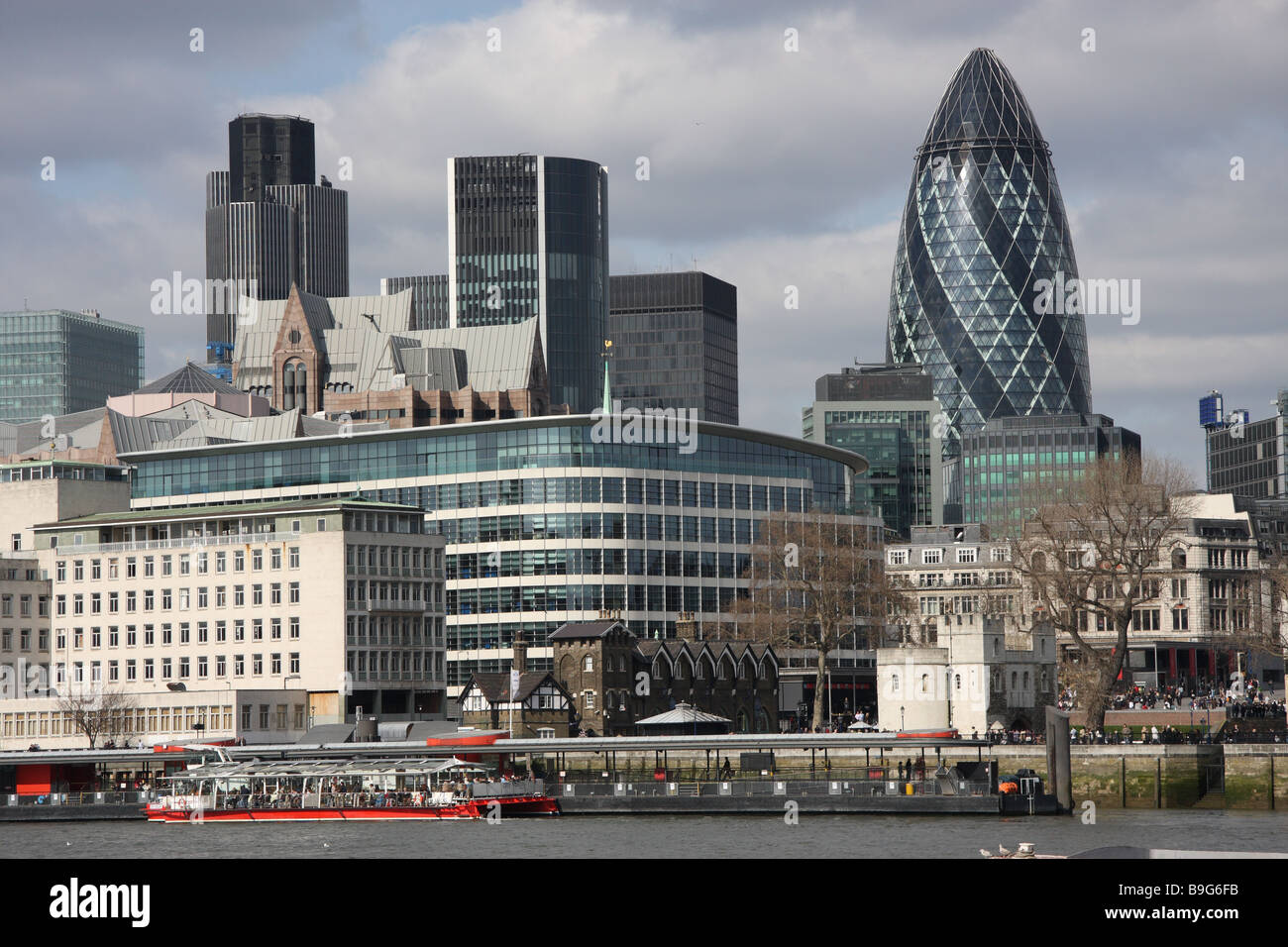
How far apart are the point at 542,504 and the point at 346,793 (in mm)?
64578

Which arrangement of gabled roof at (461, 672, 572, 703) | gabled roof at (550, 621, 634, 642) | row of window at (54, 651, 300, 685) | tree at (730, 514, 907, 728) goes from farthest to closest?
tree at (730, 514, 907, 728)
row of window at (54, 651, 300, 685)
gabled roof at (550, 621, 634, 642)
gabled roof at (461, 672, 572, 703)

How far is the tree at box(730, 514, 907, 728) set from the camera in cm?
14588

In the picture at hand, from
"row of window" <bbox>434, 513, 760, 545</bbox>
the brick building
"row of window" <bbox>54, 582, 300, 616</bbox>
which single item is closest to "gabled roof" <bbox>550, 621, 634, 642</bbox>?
the brick building

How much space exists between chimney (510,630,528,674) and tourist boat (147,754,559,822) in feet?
104

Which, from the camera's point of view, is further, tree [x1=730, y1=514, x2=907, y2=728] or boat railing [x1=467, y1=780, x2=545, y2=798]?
tree [x1=730, y1=514, x2=907, y2=728]

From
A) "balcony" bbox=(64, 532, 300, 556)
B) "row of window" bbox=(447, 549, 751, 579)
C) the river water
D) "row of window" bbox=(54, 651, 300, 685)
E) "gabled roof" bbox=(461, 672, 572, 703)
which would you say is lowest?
the river water

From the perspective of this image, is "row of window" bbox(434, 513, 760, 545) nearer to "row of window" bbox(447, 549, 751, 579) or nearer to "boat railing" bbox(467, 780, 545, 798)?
"row of window" bbox(447, 549, 751, 579)

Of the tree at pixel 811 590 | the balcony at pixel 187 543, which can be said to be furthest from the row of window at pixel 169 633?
the tree at pixel 811 590

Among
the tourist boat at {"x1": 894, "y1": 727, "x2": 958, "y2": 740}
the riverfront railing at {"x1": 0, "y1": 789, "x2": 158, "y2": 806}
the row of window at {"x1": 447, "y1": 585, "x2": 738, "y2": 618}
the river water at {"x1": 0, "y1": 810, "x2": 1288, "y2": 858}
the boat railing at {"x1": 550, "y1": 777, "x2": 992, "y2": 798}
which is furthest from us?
the row of window at {"x1": 447, "y1": 585, "x2": 738, "y2": 618}

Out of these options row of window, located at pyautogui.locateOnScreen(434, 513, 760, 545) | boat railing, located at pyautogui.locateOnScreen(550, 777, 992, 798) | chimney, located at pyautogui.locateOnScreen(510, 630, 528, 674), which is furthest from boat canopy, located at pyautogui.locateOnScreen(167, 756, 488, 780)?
row of window, located at pyautogui.locateOnScreen(434, 513, 760, 545)

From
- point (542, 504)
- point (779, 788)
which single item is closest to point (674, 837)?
point (779, 788)

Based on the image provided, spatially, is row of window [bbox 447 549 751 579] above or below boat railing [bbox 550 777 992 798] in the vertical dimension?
above

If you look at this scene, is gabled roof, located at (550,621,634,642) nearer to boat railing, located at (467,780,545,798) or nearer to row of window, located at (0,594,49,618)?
boat railing, located at (467,780,545,798)
